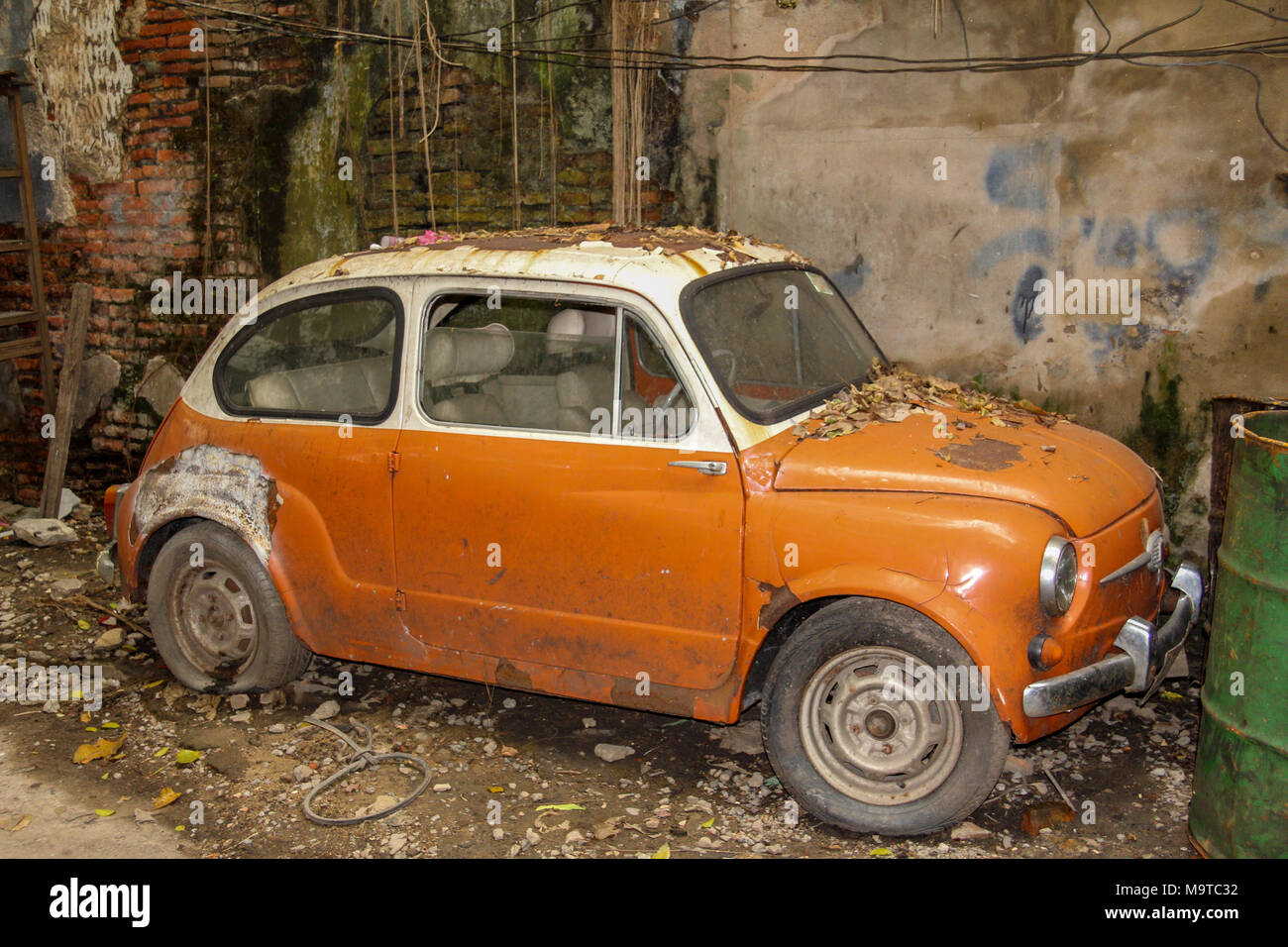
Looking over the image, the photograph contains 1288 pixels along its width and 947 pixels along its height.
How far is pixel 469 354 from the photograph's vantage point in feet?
15.4

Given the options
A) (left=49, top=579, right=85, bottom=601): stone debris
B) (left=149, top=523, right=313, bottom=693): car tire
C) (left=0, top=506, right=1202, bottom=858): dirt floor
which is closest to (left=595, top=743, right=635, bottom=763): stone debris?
(left=0, top=506, right=1202, bottom=858): dirt floor

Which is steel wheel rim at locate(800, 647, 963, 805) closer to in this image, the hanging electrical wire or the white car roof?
the white car roof

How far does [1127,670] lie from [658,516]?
1671 millimetres

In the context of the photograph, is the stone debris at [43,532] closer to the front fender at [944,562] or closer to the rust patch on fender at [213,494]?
the rust patch on fender at [213,494]

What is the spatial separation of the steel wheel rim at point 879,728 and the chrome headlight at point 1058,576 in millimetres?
441

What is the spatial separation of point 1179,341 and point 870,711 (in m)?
3.23

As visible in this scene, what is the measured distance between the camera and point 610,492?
421 cm

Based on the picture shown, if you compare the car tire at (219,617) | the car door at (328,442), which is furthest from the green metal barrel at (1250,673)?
the car tire at (219,617)

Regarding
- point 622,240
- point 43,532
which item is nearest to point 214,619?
point 622,240

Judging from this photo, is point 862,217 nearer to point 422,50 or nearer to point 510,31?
point 510,31

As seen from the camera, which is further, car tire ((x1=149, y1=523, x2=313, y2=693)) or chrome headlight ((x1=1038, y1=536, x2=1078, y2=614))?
car tire ((x1=149, y1=523, x2=313, y2=693))

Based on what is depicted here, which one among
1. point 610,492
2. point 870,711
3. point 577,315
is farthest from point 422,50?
point 870,711

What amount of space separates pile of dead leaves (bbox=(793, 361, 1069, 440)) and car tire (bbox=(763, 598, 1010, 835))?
722 millimetres

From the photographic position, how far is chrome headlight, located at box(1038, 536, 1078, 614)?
364 centimetres
